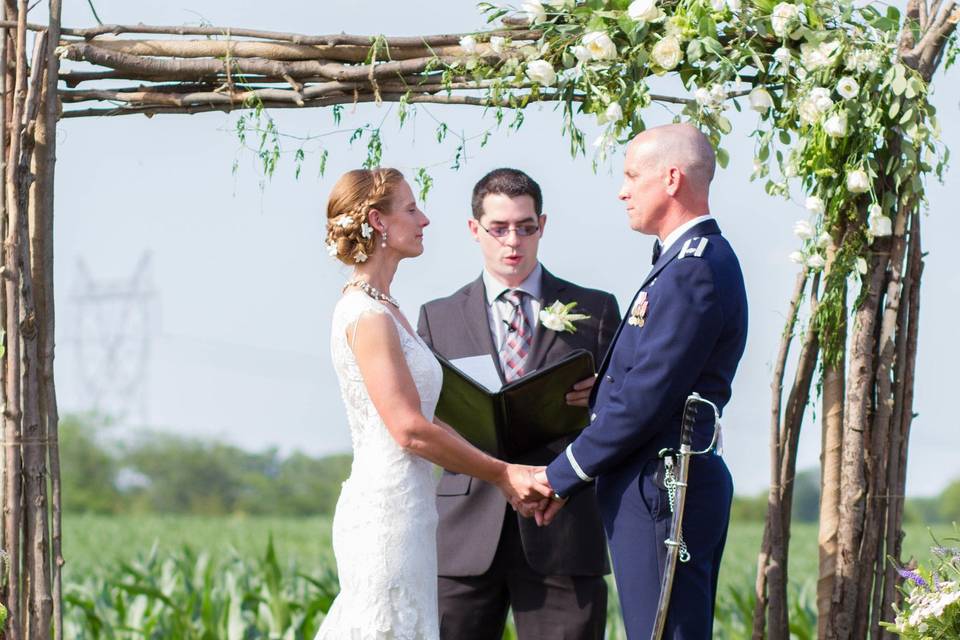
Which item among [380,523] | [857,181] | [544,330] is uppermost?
[857,181]

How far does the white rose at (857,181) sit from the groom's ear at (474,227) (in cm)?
114

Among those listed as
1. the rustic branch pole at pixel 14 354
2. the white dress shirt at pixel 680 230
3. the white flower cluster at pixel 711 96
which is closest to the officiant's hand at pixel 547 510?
the white dress shirt at pixel 680 230

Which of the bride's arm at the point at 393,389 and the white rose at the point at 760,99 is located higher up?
the white rose at the point at 760,99

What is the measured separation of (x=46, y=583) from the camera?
4066mm

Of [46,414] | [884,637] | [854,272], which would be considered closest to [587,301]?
[854,272]

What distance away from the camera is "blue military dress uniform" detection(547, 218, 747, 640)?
3.16 metres

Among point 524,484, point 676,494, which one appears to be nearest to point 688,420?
point 676,494

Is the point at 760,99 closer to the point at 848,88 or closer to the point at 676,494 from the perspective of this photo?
the point at 848,88

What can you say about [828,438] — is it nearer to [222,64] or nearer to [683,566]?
[683,566]

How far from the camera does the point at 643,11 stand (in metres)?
3.71

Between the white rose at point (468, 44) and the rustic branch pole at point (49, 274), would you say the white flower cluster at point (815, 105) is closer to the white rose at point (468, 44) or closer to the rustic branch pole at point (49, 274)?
the white rose at point (468, 44)

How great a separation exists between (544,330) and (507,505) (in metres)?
0.55

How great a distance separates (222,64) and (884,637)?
282 cm

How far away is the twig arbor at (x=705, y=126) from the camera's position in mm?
3766
